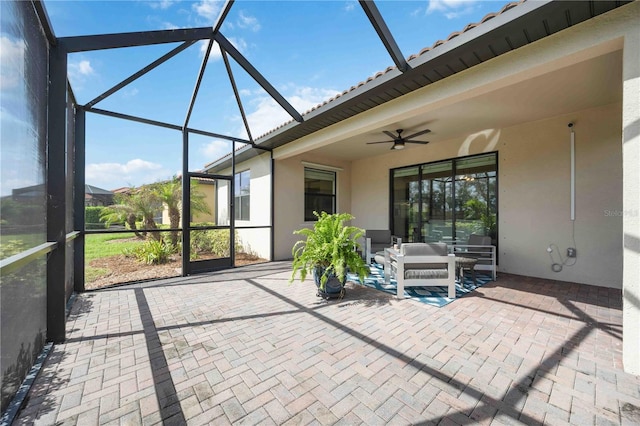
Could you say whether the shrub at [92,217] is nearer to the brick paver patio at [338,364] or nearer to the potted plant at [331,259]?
the brick paver patio at [338,364]

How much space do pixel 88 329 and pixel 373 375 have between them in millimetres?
3233

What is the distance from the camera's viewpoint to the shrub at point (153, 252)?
6559 mm

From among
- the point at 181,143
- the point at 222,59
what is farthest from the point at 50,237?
the point at 222,59

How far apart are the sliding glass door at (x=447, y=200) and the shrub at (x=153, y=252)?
21.6 feet

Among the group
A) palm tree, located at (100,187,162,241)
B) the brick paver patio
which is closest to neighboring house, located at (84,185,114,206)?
palm tree, located at (100,187,162,241)

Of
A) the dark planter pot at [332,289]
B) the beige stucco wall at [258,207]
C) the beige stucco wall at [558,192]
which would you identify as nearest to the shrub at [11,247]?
the dark planter pot at [332,289]

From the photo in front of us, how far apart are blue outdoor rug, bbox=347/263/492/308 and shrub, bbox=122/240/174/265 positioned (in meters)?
4.97

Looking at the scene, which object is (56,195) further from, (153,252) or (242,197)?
(242,197)

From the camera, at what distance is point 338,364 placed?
7.35 ft

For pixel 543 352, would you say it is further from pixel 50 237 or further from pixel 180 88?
pixel 180 88

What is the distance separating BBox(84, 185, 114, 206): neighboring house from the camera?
4.38 m

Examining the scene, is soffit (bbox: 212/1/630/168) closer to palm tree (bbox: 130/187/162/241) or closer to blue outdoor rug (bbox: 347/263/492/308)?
blue outdoor rug (bbox: 347/263/492/308)

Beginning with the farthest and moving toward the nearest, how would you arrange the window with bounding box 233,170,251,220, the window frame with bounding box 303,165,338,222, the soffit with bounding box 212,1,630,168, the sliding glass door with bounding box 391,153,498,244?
the window frame with bounding box 303,165,338,222
the window with bounding box 233,170,251,220
the sliding glass door with bounding box 391,153,498,244
the soffit with bounding box 212,1,630,168

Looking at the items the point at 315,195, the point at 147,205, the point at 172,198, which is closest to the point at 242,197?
the point at 172,198
